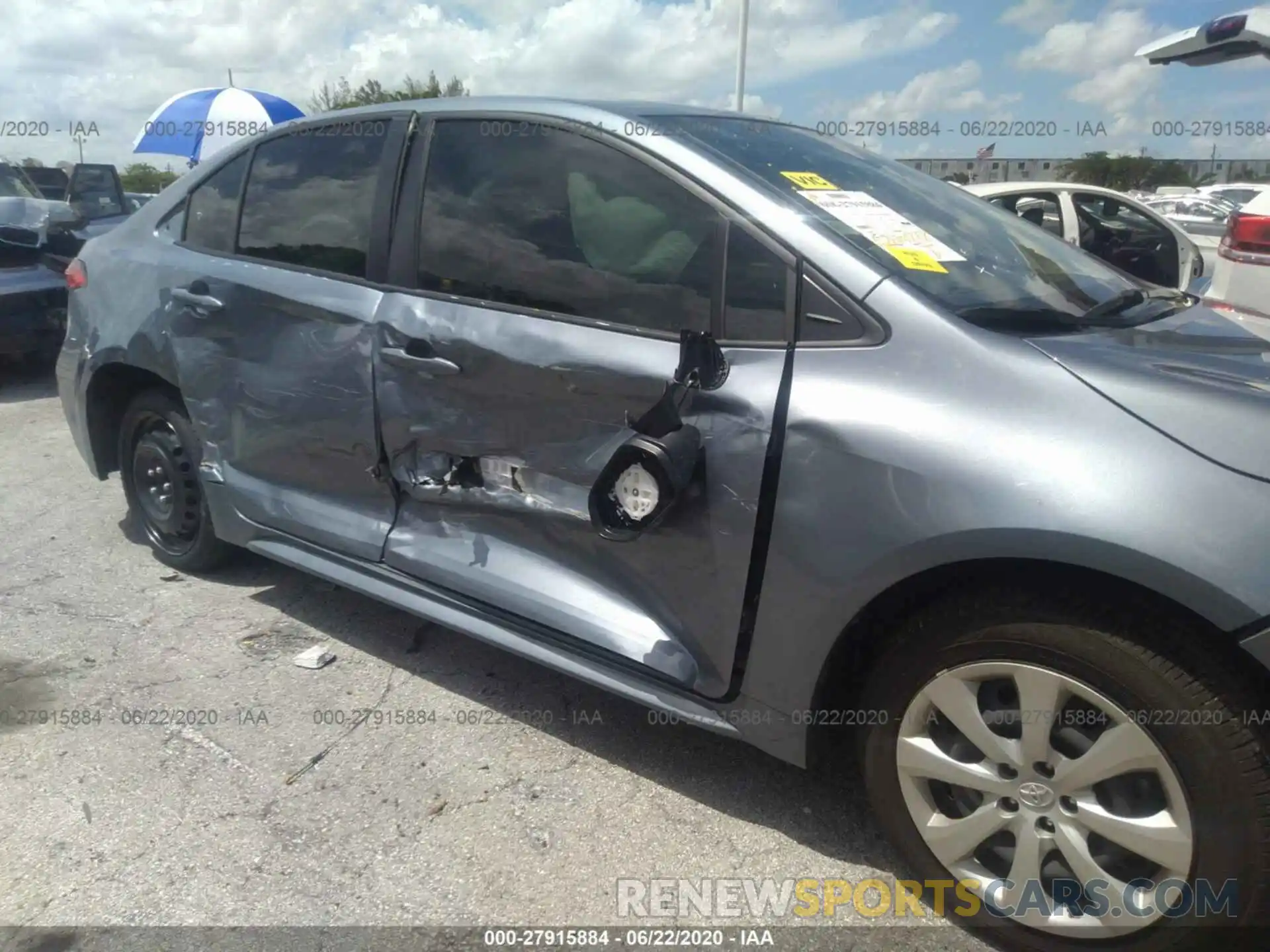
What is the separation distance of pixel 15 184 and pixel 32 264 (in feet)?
6.83

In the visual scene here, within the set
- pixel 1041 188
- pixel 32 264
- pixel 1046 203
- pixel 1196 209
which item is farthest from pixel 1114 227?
pixel 1196 209

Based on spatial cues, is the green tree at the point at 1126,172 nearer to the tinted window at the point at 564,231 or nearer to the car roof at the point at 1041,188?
the car roof at the point at 1041,188

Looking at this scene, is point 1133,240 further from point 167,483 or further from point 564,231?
point 167,483

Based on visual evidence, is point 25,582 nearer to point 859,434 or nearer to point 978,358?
point 859,434

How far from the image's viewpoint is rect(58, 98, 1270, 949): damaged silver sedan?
5.55ft

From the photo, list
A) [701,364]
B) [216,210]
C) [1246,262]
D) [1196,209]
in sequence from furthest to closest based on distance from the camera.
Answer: [1196,209]
[1246,262]
[216,210]
[701,364]

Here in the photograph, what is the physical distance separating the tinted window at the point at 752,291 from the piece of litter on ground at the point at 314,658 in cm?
186

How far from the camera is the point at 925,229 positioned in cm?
238

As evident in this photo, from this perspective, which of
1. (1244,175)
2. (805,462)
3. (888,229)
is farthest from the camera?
(1244,175)

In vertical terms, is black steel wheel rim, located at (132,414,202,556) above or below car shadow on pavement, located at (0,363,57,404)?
above

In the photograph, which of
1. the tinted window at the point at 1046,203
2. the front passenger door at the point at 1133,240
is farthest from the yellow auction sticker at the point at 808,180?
the front passenger door at the point at 1133,240

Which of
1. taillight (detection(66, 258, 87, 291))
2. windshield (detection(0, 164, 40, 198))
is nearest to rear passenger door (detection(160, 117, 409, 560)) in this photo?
taillight (detection(66, 258, 87, 291))

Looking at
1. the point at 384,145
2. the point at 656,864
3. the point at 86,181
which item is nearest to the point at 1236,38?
the point at 384,145

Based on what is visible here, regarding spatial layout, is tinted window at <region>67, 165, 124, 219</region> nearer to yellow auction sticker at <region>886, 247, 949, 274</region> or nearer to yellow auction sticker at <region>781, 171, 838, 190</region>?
yellow auction sticker at <region>781, 171, 838, 190</region>
